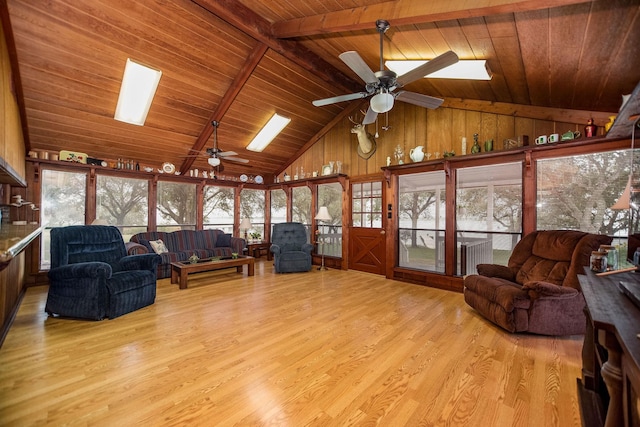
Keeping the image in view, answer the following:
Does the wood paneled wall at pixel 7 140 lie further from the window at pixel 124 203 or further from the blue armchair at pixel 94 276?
the window at pixel 124 203

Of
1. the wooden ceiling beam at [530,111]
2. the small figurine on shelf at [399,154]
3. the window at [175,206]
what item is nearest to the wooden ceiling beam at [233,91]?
the window at [175,206]

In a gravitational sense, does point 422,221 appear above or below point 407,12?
below

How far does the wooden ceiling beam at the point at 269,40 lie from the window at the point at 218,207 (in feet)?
13.4

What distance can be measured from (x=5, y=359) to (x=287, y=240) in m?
4.51

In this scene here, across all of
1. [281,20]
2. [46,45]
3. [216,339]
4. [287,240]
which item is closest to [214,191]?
[287,240]

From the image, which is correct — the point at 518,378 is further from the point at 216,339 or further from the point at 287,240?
the point at 287,240

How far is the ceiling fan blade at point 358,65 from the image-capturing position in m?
2.31

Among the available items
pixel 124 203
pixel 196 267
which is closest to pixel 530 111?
pixel 196 267

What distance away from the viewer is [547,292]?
269 centimetres

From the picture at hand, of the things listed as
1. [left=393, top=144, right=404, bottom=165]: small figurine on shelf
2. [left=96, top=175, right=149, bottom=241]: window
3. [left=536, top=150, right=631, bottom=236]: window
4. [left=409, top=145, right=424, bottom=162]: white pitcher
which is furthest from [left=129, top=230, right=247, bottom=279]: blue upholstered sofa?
[left=536, top=150, right=631, bottom=236]: window

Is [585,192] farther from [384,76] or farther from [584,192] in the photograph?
[384,76]

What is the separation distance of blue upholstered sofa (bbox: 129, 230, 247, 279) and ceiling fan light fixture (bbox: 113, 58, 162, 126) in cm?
225

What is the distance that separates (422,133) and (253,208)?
5076mm

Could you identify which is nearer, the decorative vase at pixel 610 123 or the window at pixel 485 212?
the decorative vase at pixel 610 123
